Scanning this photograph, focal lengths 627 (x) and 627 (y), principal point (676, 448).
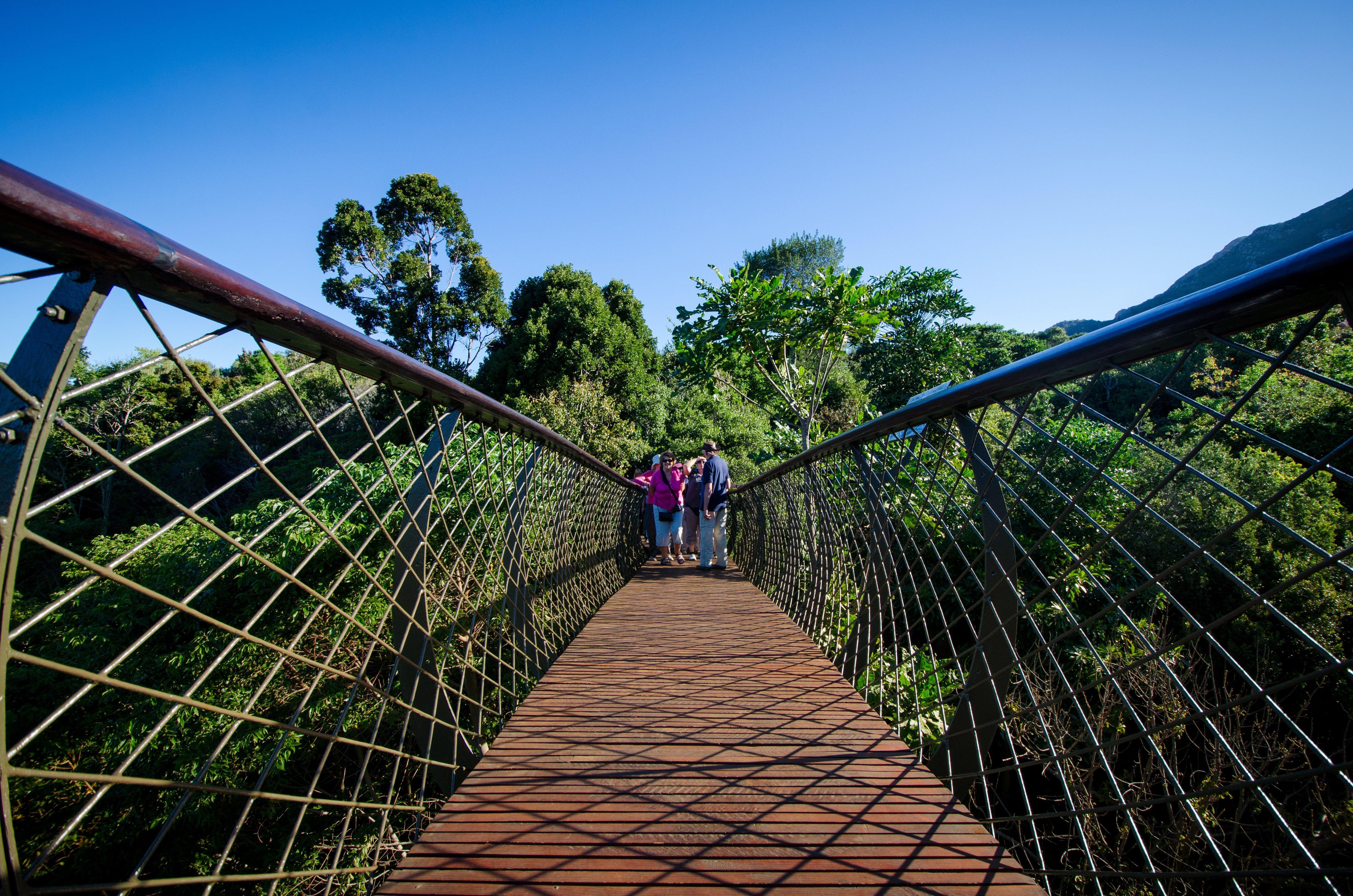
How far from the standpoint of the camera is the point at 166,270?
2.56 ft

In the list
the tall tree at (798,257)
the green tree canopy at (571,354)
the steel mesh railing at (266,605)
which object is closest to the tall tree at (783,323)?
the steel mesh railing at (266,605)

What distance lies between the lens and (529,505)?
9.05ft

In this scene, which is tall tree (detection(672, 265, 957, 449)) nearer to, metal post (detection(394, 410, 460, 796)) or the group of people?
the group of people

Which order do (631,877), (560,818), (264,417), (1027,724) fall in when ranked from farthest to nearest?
(264,417) < (1027,724) < (560,818) < (631,877)

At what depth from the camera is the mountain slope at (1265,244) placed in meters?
35.4

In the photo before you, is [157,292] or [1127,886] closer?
[157,292]

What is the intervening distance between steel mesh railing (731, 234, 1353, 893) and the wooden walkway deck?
160mm

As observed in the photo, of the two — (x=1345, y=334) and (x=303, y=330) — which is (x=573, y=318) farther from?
(x=1345, y=334)

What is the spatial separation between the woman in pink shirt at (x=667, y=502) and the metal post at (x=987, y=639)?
451 centimetres

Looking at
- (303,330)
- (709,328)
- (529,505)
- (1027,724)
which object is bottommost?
(1027,724)

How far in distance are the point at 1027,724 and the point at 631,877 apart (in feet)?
24.4

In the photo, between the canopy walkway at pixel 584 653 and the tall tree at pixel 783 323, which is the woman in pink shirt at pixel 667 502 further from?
the tall tree at pixel 783 323

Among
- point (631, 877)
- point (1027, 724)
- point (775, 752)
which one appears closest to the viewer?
point (631, 877)

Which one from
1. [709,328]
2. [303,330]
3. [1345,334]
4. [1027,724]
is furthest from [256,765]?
[1345,334]
